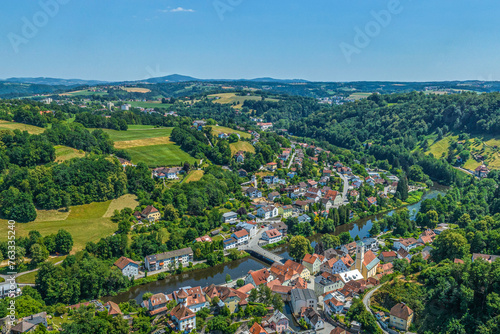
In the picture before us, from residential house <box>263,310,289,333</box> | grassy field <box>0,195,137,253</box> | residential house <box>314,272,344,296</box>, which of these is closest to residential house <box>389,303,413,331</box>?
residential house <box>314,272,344,296</box>

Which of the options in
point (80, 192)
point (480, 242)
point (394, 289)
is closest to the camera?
point (394, 289)

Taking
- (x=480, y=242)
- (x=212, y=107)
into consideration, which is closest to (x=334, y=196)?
(x=480, y=242)

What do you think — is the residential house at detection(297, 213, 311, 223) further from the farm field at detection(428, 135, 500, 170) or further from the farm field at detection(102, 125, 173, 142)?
the farm field at detection(428, 135, 500, 170)

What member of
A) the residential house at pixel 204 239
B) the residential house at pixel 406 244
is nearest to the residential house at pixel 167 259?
the residential house at pixel 204 239

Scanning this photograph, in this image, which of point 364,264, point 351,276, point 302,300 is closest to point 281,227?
point 364,264

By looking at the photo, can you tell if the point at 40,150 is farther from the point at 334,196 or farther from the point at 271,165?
the point at 334,196

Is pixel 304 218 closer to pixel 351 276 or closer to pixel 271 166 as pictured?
pixel 351 276

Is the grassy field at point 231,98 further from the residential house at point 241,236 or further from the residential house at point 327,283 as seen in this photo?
the residential house at point 327,283
